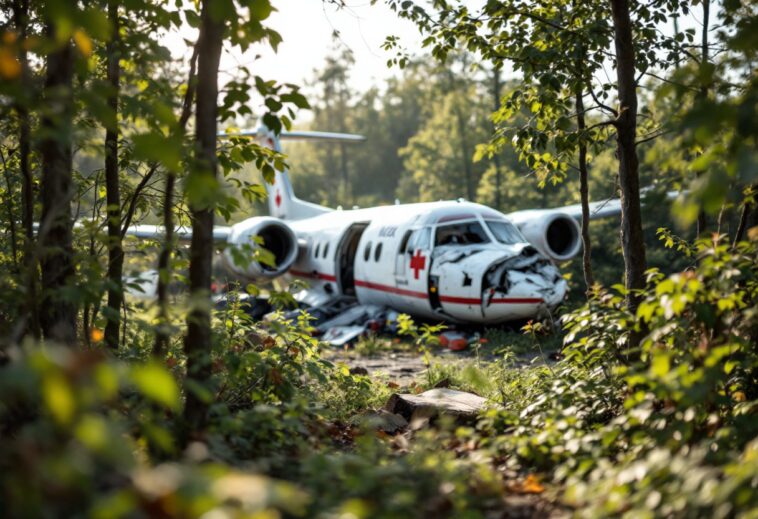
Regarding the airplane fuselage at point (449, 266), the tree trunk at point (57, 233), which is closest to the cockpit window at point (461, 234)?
the airplane fuselage at point (449, 266)

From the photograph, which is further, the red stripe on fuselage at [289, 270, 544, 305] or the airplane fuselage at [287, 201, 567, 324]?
the airplane fuselage at [287, 201, 567, 324]

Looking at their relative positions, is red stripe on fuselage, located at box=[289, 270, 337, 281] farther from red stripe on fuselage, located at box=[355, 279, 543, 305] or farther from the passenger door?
the passenger door

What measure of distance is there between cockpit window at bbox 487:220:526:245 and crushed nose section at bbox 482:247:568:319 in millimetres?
836

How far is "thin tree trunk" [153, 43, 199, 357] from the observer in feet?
12.2

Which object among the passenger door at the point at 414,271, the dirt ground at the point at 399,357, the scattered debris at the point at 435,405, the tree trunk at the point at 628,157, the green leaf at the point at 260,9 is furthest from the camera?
the passenger door at the point at 414,271

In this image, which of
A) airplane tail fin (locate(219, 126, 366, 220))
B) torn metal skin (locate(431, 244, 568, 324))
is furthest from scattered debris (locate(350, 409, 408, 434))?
airplane tail fin (locate(219, 126, 366, 220))

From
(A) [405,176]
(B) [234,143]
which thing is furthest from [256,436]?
(A) [405,176]

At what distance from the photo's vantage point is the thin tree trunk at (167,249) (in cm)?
373

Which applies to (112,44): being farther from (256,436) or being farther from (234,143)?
(256,436)

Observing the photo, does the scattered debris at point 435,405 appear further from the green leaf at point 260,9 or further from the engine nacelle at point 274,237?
the engine nacelle at point 274,237

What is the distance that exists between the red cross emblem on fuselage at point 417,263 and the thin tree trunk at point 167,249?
872cm

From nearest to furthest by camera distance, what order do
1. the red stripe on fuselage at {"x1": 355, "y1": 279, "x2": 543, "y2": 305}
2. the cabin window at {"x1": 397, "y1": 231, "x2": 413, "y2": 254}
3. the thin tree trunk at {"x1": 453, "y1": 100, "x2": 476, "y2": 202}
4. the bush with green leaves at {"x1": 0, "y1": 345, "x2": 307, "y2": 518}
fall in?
the bush with green leaves at {"x1": 0, "y1": 345, "x2": 307, "y2": 518}, the red stripe on fuselage at {"x1": 355, "y1": 279, "x2": 543, "y2": 305}, the cabin window at {"x1": 397, "y1": 231, "x2": 413, "y2": 254}, the thin tree trunk at {"x1": 453, "y1": 100, "x2": 476, "y2": 202}

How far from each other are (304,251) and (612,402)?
47.1 feet

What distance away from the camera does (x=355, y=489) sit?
2.99 meters
